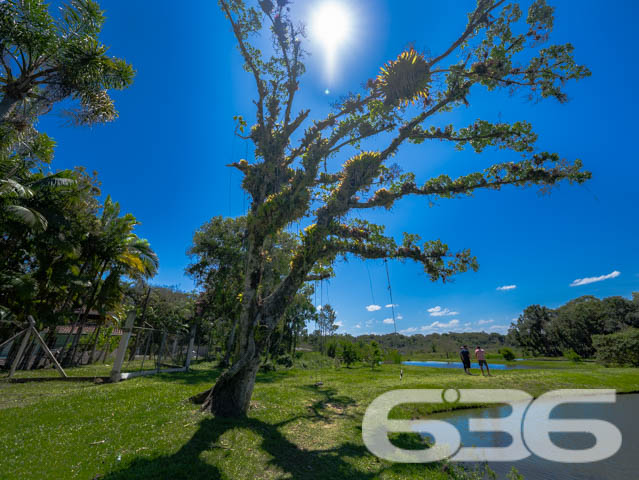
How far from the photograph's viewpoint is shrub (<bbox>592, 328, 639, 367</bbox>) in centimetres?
3084

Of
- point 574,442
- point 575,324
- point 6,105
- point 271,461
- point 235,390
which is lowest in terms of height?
point 574,442

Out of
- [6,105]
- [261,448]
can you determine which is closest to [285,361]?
[261,448]

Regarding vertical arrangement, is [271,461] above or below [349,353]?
below

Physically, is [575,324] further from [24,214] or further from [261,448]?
[24,214]

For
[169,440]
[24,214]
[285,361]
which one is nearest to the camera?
[169,440]

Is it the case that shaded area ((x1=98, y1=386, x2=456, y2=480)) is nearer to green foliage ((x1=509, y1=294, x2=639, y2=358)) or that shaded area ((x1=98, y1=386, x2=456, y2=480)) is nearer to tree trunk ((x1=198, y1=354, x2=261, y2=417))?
tree trunk ((x1=198, y1=354, x2=261, y2=417))

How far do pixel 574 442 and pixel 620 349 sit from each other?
1490 inches

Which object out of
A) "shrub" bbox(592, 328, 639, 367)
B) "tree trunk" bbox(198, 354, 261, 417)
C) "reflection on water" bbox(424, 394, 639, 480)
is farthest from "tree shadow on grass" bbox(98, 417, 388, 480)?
"shrub" bbox(592, 328, 639, 367)

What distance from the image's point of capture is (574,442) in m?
8.51

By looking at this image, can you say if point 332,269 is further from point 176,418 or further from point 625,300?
point 625,300

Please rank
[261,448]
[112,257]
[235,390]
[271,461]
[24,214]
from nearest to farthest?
1. [271,461]
2. [261,448]
3. [235,390]
4. [24,214]
5. [112,257]

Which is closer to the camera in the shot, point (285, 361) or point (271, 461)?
point (271, 461)

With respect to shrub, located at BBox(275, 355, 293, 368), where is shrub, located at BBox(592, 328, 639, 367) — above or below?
above

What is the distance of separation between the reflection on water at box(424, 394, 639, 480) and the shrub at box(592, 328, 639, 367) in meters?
27.1
